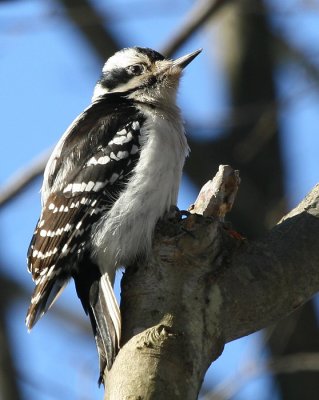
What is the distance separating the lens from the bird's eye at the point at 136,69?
6520mm

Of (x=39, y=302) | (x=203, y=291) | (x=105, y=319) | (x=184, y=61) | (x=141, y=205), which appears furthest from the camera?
(x=184, y=61)

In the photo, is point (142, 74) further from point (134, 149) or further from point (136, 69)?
point (134, 149)

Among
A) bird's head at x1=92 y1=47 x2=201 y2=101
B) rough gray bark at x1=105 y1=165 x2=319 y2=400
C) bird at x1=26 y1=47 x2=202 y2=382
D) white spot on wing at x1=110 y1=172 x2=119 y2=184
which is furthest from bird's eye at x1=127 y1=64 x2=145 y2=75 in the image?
rough gray bark at x1=105 y1=165 x2=319 y2=400

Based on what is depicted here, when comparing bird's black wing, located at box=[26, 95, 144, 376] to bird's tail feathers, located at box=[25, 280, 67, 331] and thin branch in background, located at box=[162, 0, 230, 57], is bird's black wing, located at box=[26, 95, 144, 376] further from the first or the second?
thin branch in background, located at box=[162, 0, 230, 57]

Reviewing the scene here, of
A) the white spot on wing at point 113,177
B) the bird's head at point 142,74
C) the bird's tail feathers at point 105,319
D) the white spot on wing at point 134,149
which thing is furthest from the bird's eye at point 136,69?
the bird's tail feathers at point 105,319

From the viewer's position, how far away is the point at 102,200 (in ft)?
17.4

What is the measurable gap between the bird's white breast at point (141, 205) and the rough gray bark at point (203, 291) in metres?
0.43

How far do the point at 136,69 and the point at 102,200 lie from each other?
1522 millimetres

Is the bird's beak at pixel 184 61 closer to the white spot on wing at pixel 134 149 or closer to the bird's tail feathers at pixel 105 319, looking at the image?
the white spot on wing at pixel 134 149

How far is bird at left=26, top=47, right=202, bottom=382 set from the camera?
5.05 m

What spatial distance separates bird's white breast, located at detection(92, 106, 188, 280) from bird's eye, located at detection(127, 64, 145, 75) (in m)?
1.04

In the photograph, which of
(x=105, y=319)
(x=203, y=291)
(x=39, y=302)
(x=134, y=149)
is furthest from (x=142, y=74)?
(x=203, y=291)

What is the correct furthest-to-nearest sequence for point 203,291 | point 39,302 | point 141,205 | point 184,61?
point 184,61 < point 141,205 < point 39,302 < point 203,291

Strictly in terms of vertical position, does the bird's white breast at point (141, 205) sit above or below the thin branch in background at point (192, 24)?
below
